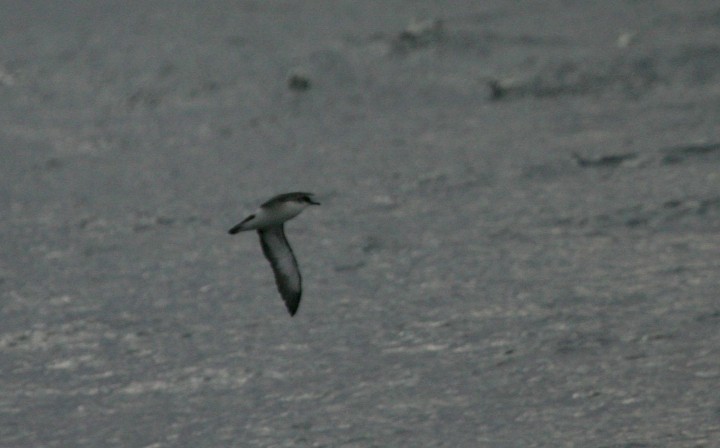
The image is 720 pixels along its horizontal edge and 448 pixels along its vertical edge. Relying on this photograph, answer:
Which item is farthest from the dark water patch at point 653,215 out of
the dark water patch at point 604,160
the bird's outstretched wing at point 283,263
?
the bird's outstretched wing at point 283,263

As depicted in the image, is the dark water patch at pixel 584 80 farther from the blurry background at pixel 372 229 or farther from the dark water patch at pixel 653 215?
the dark water patch at pixel 653 215

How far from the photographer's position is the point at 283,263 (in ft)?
37.5

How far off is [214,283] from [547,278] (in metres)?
2.98

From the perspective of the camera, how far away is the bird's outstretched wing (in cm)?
1138

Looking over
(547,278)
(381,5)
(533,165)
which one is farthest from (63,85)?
(547,278)

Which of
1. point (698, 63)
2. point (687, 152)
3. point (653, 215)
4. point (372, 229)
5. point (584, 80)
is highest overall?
point (584, 80)

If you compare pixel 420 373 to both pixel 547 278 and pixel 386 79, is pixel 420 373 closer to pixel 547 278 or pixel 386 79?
pixel 547 278

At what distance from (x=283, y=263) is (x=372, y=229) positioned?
6.08 metres

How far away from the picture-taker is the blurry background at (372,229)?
1259cm

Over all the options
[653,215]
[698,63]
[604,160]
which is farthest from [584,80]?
[653,215]

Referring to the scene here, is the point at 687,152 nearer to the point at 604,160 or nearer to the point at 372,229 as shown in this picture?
the point at 604,160

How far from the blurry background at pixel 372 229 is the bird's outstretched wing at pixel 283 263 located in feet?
3.58

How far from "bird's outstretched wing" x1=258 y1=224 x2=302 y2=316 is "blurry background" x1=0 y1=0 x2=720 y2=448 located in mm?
1090

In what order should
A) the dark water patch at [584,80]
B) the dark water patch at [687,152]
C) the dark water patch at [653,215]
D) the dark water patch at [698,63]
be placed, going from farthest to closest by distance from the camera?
the dark water patch at [698,63] < the dark water patch at [584,80] < the dark water patch at [687,152] < the dark water patch at [653,215]
